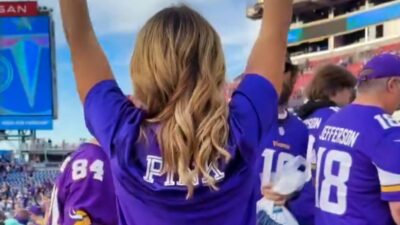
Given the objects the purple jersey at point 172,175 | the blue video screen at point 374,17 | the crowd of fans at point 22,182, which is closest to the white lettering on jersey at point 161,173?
the purple jersey at point 172,175

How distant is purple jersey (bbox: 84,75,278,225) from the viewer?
5.20 feet

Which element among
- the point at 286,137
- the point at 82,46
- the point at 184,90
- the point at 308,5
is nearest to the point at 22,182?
the point at 286,137

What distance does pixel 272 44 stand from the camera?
164 centimetres

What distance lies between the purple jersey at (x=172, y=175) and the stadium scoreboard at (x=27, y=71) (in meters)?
21.0

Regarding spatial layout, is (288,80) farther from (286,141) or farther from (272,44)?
(272,44)

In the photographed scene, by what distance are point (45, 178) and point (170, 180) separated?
31168 millimetres

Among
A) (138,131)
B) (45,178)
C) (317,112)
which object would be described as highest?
(138,131)

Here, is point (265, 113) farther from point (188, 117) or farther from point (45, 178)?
point (45, 178)

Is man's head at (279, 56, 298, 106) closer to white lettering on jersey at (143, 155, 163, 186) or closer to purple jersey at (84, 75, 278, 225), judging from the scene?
purple jersey at (84, 75, 278, 225)

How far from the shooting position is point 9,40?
22.5 m

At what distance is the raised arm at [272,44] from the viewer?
5.38 ft

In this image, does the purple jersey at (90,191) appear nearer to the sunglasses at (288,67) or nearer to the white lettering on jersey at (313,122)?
the sunglasses at (288,67)

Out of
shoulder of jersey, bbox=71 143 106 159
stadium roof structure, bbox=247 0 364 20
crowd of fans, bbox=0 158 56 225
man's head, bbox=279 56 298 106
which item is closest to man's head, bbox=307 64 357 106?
man's head, bbox=279 56 298 106

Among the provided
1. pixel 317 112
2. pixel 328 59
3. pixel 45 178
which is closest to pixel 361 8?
pixel 328 59
